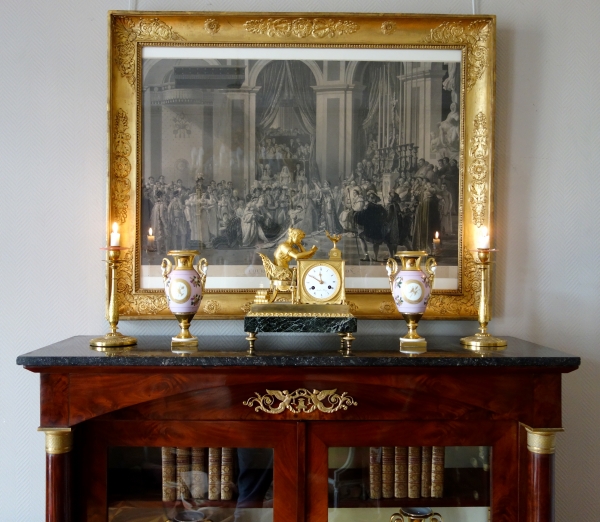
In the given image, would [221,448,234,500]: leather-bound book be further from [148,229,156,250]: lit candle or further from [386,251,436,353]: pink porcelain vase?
[148,229,156,250]: lit candle

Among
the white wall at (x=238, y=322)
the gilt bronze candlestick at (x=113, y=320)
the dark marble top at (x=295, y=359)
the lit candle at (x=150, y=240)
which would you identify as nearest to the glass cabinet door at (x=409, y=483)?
the dark marble top at (x=295, y=359)

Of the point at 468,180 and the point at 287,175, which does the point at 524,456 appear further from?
the point at 287,175

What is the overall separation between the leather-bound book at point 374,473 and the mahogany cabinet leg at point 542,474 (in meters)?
0.49

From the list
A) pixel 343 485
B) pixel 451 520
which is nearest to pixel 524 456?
pixel 451 520

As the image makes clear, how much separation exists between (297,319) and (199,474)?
2.01ft

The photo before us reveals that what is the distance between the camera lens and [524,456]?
5.78 feet

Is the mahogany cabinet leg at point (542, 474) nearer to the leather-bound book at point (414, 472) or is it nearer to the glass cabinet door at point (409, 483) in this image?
the glass cabinet door at point (409, 483)

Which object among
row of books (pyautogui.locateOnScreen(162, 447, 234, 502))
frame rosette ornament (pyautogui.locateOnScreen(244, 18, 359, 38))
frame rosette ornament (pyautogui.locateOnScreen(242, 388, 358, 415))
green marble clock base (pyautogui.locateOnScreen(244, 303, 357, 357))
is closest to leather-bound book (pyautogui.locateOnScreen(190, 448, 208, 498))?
row of books (pyautogui.locateOnScreen(162, 447, 234, 502))

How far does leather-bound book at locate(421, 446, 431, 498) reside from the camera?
5.86 feet

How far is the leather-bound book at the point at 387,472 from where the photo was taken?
1.78m

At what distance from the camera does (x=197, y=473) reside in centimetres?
179

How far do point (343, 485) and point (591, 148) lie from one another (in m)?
1.67

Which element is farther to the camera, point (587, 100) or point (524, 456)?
point (587, 100)

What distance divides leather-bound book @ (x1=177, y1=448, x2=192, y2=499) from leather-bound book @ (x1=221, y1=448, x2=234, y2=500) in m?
0.11
